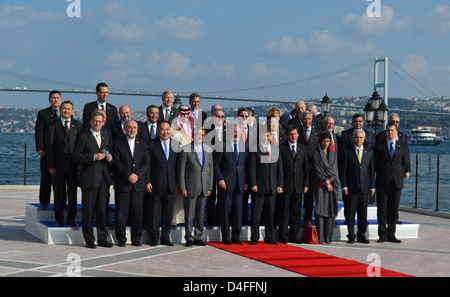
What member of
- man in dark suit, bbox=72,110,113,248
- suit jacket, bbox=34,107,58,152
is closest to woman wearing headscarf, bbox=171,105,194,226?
man in dark suit, bbox=72,110,113,248

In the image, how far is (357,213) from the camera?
888 centimetres

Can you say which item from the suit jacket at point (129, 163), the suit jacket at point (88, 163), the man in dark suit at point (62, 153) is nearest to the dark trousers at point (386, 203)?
the suit jacket at point (129, 163)

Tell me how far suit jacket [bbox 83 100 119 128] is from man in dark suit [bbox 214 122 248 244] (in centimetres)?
152

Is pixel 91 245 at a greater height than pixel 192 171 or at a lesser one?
lesser

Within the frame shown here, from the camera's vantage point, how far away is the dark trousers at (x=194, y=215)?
8.32 m

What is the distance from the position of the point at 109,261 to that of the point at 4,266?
1.08m

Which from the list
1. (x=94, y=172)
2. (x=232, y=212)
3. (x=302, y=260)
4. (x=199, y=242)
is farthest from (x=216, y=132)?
(x=302, y=260)

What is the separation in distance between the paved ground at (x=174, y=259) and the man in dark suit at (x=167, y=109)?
73.7 inches

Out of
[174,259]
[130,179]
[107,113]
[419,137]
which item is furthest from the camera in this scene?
[419,137]

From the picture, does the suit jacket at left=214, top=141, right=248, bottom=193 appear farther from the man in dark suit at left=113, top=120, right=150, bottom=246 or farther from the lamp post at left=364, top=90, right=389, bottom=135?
the lamp post at left=364, top=90, right=389, bottom=135

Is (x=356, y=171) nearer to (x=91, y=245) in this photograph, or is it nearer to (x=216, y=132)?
(x=216, y=132)

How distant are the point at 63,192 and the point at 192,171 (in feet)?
5.92

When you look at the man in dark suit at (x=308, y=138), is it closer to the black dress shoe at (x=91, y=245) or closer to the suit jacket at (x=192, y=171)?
the suit jacket at (x=192, y=171)
